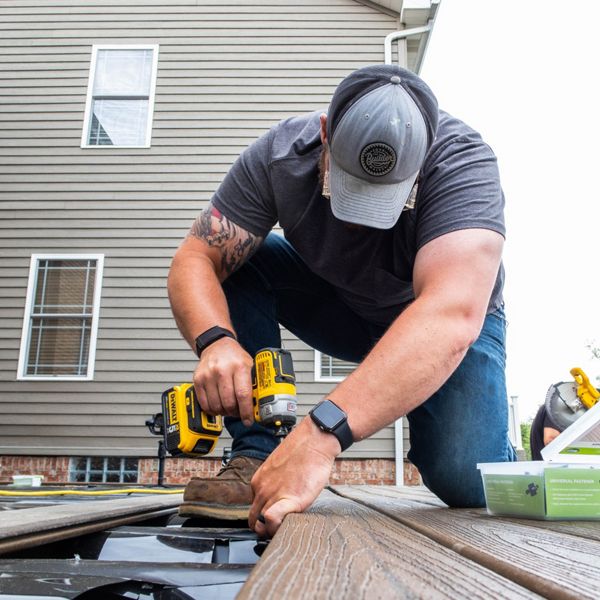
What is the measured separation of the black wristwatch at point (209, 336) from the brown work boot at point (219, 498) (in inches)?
15.2

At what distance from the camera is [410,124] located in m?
1.76

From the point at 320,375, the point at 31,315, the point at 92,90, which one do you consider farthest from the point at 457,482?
the point at 92,90

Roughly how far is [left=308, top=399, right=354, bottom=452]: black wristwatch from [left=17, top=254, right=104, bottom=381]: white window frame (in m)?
5.93

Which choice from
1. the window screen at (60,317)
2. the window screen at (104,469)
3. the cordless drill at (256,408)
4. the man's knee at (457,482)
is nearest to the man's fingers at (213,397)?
the cordless drill at (256,408)

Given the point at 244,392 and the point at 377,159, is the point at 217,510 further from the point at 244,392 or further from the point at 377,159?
the point at 377,159

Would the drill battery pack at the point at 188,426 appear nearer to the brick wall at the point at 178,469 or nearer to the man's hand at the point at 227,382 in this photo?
the man's hand at the point at 227,382

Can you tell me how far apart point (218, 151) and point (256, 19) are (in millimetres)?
1826

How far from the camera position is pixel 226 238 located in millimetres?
2307

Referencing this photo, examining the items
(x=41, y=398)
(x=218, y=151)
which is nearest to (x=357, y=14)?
(x=218, y=151)

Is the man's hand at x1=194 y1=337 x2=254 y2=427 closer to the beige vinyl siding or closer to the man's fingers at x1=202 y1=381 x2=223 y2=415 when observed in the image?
the man's fingers at x1=202 y1=381 x2=223 y2=415

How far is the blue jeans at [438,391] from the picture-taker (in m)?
2.17

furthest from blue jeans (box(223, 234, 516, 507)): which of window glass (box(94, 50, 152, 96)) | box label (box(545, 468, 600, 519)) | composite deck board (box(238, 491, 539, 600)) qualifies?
window glass (box(94, 50, 152, 96))

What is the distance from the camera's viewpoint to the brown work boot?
5.93 feet

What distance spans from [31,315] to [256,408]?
6.06 metres
